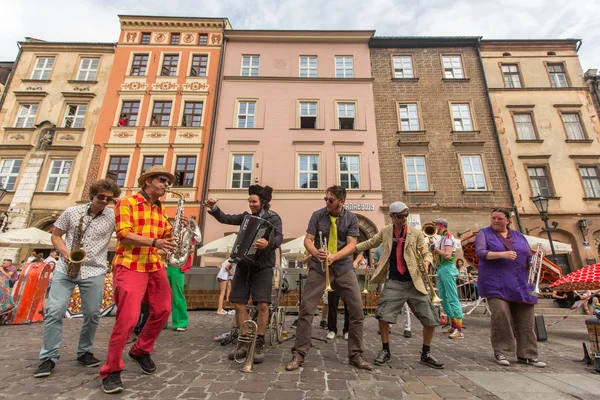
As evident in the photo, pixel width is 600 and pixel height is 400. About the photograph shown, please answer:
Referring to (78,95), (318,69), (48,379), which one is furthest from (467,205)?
(78,95)

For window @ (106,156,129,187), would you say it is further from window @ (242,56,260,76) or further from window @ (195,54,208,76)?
window @ (242,56,260,76)

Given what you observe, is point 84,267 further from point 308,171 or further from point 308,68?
point 308,68

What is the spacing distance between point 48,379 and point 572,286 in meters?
7.67

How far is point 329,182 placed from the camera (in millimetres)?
15750

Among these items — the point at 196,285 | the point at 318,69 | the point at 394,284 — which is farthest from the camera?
the point at 318,69

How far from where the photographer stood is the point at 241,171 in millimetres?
16266

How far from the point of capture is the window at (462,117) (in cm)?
1705

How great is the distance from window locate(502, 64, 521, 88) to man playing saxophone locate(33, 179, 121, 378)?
2200 cm

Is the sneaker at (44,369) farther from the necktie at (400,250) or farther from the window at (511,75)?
the window at (511,75)

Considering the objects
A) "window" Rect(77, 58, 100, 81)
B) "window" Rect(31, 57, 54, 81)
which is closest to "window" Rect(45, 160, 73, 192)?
"window" Rect(77, 58, 100, 81)

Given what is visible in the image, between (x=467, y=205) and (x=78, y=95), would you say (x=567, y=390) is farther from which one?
(x=78, y=95)

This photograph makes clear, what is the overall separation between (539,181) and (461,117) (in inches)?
210

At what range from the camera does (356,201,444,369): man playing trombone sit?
11.7 ft

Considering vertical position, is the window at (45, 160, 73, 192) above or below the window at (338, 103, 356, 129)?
below
